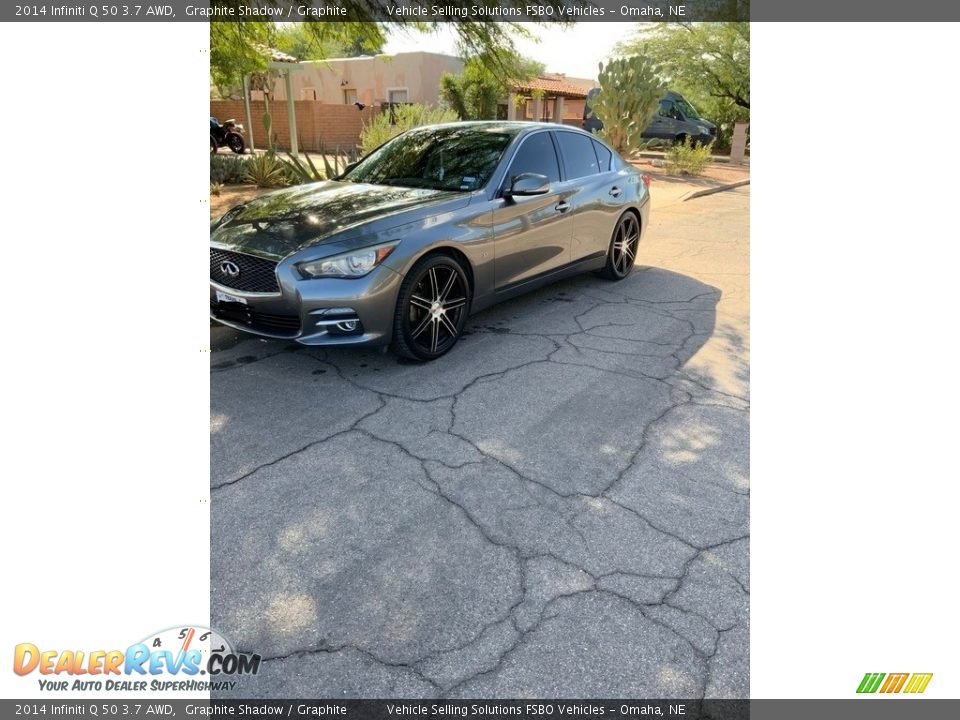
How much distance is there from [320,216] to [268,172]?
345 inches

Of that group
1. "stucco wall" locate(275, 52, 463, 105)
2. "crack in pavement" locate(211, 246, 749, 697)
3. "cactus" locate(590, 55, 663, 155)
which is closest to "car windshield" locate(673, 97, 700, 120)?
"cactus" locate(590, 55, 663, 155)

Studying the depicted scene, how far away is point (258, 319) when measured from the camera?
4285mm

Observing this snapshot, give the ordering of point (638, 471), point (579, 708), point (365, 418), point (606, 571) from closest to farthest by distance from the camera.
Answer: point (579, 708) < point (606, 571) < point (638, 471) < point (365, 418)

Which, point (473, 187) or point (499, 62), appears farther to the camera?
point (499, 62)

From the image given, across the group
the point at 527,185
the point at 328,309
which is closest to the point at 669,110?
the point at 527,185

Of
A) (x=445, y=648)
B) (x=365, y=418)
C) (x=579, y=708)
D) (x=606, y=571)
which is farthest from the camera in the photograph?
(x=365, y=418)

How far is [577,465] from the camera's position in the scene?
3.35 m

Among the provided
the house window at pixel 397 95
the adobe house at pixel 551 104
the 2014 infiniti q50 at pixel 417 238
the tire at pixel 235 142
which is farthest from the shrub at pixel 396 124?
the house window at pixel 397 95

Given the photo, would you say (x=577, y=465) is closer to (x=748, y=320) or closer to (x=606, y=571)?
(x=606, y=571)

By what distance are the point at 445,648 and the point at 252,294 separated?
278 centimetres

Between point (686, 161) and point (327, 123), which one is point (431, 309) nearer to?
point (686, 161)

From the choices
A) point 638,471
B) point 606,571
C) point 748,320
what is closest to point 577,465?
point 638,471

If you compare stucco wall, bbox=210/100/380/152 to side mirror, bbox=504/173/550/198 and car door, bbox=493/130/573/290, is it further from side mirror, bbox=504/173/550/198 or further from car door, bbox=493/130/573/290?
side mirror, bbox=504/173/550/198

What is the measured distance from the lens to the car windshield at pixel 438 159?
5133 millimetres
